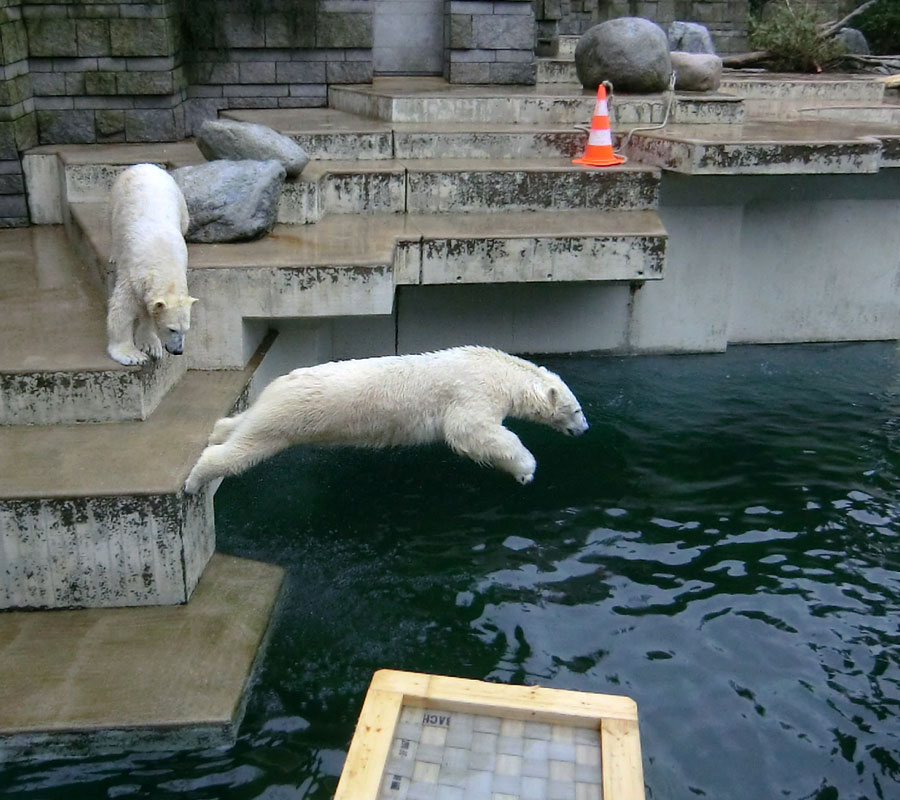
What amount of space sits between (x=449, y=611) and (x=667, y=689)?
96cm

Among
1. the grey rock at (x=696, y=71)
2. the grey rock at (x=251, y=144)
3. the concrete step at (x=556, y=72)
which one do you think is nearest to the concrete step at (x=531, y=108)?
the grey rock at (x=696, y=71)

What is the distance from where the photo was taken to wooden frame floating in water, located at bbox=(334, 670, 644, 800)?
264cm

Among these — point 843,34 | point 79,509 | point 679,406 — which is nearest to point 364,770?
point 79,509

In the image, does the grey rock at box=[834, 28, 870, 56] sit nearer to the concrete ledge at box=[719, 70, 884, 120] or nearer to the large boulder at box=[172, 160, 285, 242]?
the concrete ledge at box=[719, 70, 884, 120]

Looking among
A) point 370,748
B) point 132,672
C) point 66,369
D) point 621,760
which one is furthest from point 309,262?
point 621,760

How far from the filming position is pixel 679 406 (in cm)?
647

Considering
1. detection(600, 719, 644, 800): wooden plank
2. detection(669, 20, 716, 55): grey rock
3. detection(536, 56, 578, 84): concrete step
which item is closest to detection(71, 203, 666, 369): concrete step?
detection(600, 719, 644, 800): wooden plank

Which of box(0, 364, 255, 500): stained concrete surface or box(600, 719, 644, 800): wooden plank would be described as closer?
box(600, 719, 644, 800): wooden plank

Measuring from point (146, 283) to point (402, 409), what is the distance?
50.3 inches

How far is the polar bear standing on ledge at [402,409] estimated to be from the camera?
14.0ft

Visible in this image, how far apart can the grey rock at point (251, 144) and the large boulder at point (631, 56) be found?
3322mm

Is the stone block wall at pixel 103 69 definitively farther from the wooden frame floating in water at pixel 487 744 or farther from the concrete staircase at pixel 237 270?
the wooden frame floating in water at pixel 487 744

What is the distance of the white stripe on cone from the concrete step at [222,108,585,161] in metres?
0.39

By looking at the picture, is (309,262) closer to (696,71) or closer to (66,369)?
(66,369)
